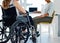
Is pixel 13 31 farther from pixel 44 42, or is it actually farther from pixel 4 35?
pixel 44 42

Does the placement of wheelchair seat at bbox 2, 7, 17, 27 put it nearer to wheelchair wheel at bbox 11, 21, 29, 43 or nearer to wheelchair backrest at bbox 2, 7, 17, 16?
wheelchair backrest at bbox 2, 7, 17, 16

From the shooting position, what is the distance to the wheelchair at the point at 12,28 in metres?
3.15

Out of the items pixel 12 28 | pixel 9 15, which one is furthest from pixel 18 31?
pixel 9 15

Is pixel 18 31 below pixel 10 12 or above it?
below

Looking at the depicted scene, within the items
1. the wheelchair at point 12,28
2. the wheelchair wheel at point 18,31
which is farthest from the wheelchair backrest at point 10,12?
the wheelchair wheel at point 18,31

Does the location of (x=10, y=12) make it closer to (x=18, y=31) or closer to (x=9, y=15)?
(x=9, y=15)

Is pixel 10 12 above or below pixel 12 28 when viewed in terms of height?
above

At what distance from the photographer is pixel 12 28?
10.2 feet

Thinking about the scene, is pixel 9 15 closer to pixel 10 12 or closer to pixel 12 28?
pixel 10 12

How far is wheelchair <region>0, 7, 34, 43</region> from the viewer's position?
10.3 feet

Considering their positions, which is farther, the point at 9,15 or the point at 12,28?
the point at 9,15

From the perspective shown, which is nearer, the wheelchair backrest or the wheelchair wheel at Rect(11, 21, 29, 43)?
the wheelchair wheel at Rect(11, 21, 29, 43)

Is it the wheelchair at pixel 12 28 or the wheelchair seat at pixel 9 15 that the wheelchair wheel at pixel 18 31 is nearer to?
the wheelchair at pixel 12 28

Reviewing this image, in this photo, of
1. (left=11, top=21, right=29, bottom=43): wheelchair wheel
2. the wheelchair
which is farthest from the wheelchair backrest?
(left=11, top=21, right=29, bottom=43): wheelchair wheel
